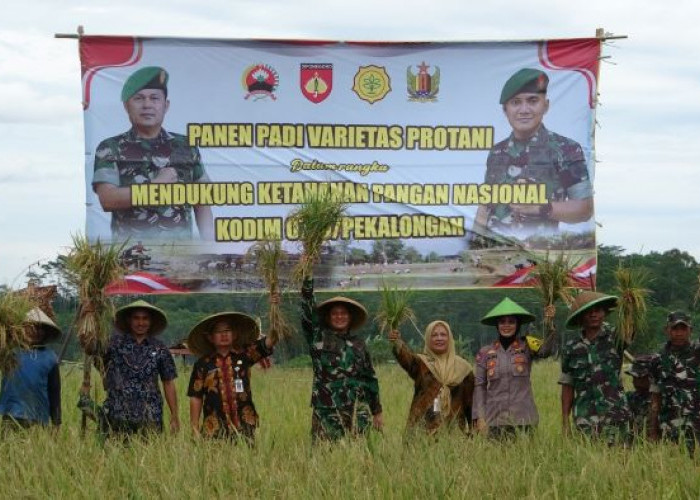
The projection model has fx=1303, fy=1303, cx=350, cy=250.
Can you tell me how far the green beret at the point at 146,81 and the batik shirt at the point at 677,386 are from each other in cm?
481

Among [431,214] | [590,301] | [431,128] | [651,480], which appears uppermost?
[431,128]

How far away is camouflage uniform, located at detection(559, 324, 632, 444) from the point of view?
7340mm

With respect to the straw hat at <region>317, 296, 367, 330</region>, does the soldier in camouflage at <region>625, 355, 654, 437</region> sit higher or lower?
lower

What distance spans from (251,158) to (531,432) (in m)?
4.13

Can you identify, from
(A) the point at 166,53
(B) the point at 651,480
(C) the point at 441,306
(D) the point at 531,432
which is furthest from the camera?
(C) the point at 441,306

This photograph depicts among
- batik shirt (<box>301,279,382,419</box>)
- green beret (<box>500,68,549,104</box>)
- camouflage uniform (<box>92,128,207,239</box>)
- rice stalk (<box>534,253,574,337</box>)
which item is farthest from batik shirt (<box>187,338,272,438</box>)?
green beret (<box>500,68,549,104</box>)

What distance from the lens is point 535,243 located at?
10.6 metres

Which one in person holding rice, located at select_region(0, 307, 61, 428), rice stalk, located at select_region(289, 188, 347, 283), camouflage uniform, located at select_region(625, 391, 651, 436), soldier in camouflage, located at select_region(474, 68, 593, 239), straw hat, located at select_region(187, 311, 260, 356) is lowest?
camouflage uniform, located at select_region(625, 391, 651, 436)

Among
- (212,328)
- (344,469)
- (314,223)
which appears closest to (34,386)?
(212,328)

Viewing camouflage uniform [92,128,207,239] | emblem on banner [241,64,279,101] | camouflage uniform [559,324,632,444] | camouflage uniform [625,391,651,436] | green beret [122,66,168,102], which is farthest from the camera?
emblem on banner [241,64,279,101]

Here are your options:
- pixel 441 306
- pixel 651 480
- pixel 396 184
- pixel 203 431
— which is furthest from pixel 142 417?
pixel 441 306

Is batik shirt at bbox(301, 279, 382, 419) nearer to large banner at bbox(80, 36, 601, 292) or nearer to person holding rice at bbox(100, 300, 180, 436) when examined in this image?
person holding rice at bbox(100, 300, 180, 436)

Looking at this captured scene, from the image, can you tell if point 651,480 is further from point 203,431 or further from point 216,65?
point 216,65

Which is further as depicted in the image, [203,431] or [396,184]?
[396,184]
